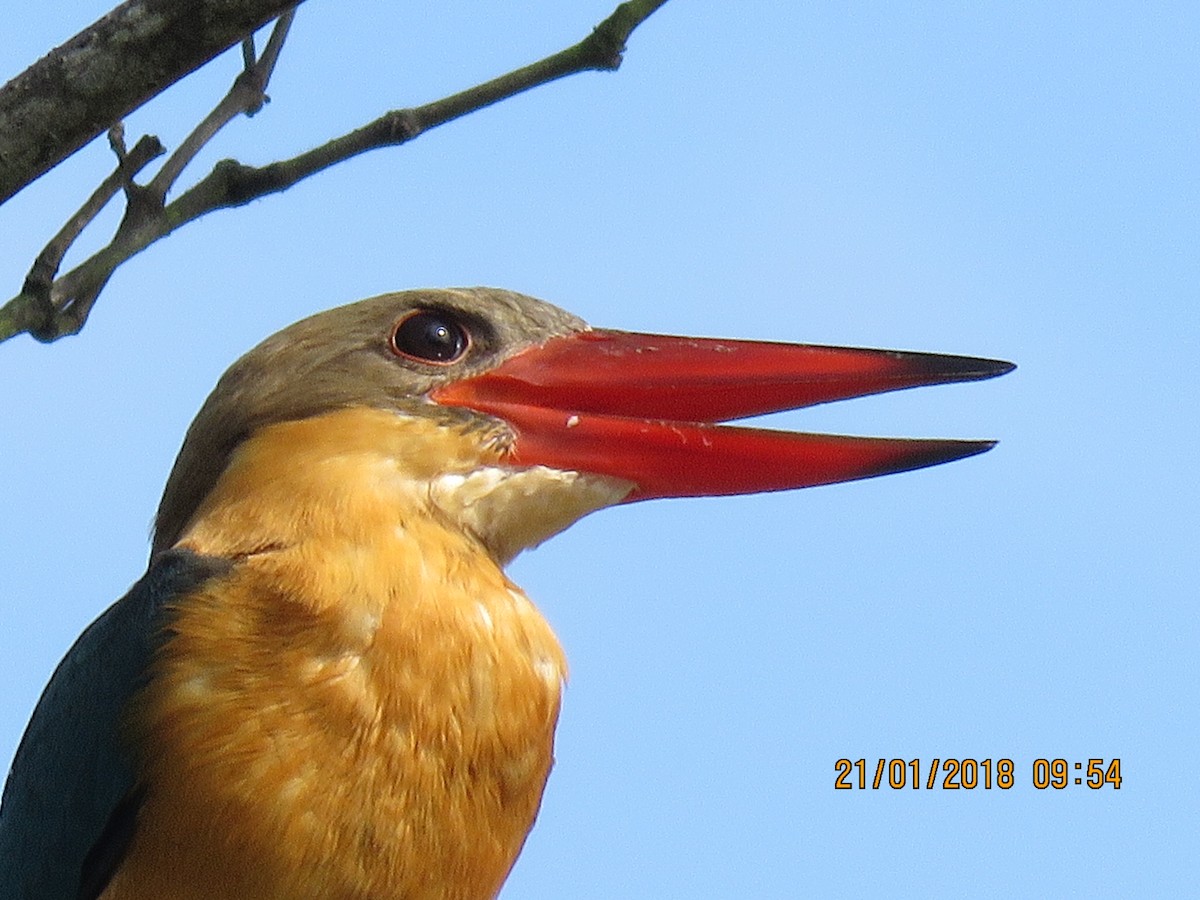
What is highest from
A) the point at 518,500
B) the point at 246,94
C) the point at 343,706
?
the point at 246,94

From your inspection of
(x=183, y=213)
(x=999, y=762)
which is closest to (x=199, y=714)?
(x=183, y=213)

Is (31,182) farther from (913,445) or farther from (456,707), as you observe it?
(913,445)

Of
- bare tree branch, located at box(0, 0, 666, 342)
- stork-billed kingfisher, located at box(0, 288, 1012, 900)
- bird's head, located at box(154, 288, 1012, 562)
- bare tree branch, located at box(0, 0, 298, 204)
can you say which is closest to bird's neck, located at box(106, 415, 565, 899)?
stork-billed kingfisher, located at box(0, 288, 1012, 900)

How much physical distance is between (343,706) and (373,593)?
33cm

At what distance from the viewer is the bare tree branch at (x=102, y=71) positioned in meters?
3.18

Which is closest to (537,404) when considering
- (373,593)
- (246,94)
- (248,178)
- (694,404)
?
(694,404)

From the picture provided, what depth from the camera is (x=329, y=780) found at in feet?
12.7

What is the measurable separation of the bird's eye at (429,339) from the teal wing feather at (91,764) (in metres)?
0.87

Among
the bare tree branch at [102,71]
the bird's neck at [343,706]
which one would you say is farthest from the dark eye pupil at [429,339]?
the bare tree branch at [102,71]

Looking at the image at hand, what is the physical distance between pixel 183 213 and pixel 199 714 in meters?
1.26

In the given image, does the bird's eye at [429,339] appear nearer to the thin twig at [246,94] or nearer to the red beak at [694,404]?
the red beak at [694,404]

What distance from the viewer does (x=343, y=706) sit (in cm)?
393

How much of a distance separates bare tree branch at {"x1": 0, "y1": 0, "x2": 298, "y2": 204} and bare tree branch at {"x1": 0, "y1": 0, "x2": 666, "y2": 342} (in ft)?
2.92

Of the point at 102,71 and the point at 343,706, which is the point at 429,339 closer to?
the point at 343,706
